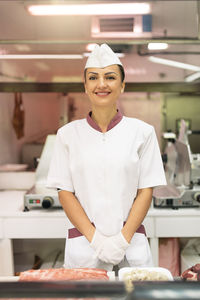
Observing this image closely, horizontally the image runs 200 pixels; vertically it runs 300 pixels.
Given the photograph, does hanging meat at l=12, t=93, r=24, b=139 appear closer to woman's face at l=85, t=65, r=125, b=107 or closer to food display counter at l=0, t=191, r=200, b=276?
food display counter at l=0, t=191, r=200, b=276

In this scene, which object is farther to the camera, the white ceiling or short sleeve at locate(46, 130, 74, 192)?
the white ceiling

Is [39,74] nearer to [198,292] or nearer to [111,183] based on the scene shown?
[111,183]

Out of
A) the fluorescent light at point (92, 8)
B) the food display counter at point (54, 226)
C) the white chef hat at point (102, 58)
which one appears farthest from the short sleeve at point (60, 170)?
the fluorescent light at point (92, 8)

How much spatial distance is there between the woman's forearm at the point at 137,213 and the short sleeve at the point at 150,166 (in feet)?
0.13

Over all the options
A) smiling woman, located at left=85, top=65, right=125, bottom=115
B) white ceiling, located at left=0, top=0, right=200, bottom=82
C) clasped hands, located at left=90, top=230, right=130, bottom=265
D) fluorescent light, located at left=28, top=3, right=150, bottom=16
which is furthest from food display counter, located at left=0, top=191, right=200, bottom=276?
white ceiling, located at left=0, top=0, right=200, bottom=82

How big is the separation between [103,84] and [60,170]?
1.47 ft

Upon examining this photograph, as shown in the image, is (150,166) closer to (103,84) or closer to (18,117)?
(103,84)

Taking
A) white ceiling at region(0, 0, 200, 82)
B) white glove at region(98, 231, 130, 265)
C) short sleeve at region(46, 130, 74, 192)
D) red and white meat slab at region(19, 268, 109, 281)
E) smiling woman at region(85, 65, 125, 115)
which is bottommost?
white glove at region(98, 231, 130, 265)

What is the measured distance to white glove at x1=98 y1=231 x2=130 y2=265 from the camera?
4.50 feet

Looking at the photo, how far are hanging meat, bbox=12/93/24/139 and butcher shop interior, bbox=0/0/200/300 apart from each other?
12 millimetres

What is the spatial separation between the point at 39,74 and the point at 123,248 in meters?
3.37

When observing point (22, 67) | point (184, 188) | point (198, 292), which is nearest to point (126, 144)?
point (198, 292)

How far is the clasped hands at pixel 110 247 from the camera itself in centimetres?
137

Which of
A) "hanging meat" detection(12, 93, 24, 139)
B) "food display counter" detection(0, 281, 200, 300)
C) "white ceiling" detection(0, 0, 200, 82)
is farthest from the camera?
"white ceiling" detection(0, 0, 200, 82)
